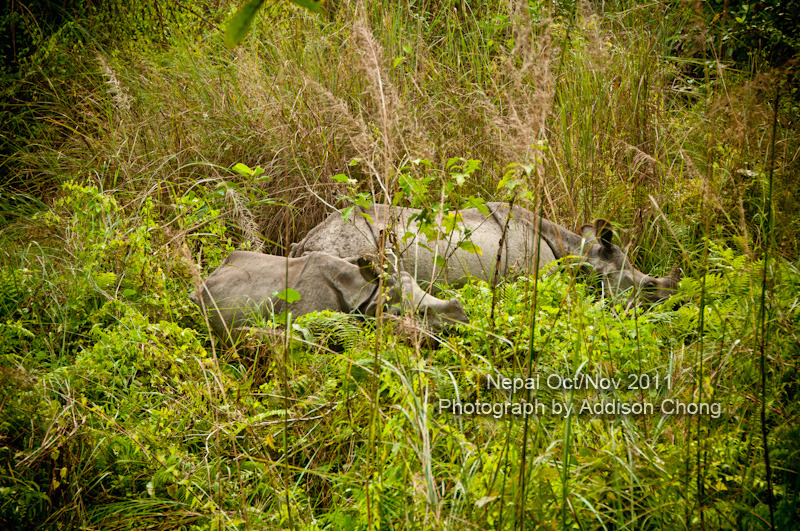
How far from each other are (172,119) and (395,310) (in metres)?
2.48

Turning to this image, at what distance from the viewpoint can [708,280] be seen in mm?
2584

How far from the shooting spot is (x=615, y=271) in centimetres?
338

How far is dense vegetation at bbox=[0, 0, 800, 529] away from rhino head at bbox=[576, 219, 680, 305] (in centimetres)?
15

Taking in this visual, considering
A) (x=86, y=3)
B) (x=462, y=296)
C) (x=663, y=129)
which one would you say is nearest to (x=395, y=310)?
(x=462, y=296)

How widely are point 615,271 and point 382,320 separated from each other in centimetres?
184

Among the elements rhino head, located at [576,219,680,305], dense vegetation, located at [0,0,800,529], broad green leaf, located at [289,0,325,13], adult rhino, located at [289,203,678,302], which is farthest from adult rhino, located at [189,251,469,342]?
broad green leaf, located at [289,0,325,13]

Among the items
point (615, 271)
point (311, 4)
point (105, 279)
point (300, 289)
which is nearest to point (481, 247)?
point (615, 271)

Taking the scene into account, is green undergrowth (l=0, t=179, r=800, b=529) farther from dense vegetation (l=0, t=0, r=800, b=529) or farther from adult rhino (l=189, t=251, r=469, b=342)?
adult rhino (l=189, t=251, r=469, b=342)

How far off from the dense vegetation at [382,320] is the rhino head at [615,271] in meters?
0.15

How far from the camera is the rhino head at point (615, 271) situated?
10.6 feet

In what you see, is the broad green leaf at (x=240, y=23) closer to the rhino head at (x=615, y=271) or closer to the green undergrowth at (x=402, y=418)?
the green undergrowth at (x=402, y=418)

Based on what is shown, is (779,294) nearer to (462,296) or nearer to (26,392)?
(462,296)

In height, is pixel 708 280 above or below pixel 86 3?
below

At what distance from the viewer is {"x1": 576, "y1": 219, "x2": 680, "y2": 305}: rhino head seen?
10.6 feet
